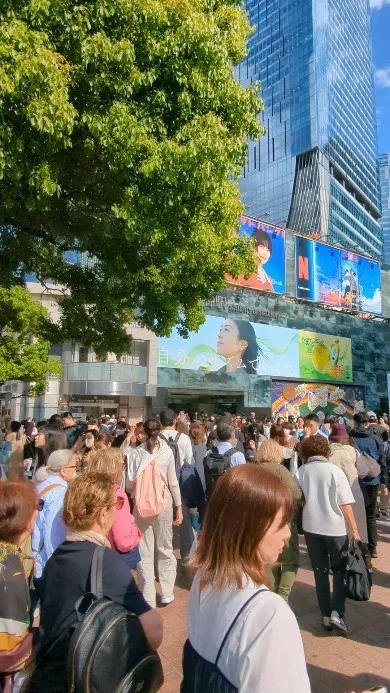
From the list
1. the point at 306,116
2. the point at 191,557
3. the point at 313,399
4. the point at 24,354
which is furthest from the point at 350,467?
the point at 306,116

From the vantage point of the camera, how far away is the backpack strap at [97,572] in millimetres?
1729

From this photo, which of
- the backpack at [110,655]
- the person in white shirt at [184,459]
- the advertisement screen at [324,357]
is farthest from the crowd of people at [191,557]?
the advertisement screen at [324,357]

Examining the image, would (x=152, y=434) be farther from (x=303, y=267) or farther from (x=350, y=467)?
(x=303, y=267)

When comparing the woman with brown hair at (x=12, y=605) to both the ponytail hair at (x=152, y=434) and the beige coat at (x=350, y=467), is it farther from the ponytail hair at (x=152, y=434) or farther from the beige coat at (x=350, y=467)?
the beige coat at (x=350, y=467)

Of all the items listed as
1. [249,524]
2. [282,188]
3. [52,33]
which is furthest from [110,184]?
[282,188]

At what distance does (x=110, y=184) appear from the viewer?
5.91 meters

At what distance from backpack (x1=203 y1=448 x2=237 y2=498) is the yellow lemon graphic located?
3510cm

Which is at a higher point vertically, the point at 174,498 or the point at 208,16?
the point at 208,16

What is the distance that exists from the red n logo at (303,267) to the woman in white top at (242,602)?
124 feet

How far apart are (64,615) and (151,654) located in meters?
0.39

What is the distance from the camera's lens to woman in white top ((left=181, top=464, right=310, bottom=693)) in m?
1.15

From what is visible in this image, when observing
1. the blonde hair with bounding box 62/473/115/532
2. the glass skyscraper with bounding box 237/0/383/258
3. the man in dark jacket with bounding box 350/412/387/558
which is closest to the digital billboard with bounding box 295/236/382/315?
the man in dark jacket with bounding box 350/412/387/558

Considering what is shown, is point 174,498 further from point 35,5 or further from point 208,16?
→ point 208,16

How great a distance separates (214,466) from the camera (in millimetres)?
5016
